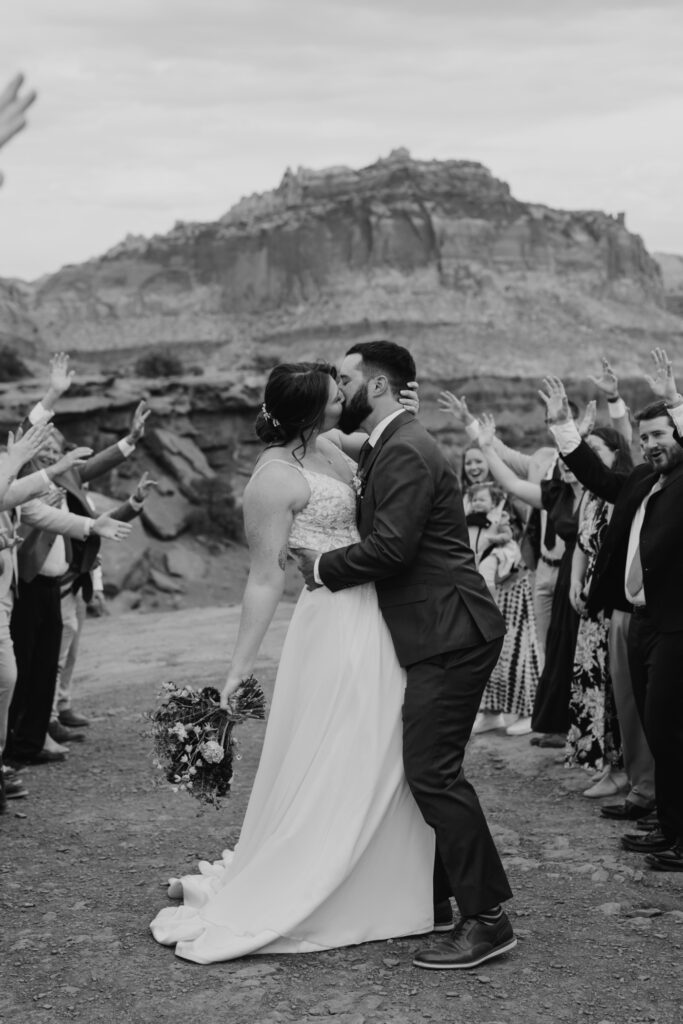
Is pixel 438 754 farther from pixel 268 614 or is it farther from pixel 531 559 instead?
pixel 531 559

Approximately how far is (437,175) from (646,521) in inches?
6221

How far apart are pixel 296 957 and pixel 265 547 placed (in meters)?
1.56

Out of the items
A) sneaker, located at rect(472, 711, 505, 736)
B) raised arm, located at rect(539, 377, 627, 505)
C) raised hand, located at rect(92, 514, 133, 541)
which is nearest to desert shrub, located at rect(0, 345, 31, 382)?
sneaker, located at rect(472, 711, 505, 736)

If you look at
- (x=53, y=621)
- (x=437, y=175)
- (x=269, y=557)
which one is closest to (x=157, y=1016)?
(x=269, y=557)

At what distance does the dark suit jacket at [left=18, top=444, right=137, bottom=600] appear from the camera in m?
7.89

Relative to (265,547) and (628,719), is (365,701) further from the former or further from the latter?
(628,719)

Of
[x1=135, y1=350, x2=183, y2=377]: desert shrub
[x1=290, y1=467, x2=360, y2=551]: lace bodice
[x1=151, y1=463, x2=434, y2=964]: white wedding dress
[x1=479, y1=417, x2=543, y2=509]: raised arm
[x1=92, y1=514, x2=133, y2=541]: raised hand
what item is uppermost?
[x1=135, y1=350, x2=183, y2=377]: desert shrub

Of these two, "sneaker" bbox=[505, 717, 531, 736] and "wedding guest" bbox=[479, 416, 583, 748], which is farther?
"sneaker" bbox=[505, 717, 531, 736]

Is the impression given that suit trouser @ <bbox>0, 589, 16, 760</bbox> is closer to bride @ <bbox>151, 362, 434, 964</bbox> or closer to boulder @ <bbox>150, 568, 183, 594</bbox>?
bride @ <bbox>151, 362, 434, 964</bbox>

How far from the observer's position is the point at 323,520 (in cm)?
472

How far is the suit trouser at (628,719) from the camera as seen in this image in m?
6.53

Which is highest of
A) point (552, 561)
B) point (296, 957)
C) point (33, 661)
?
point (552, 561)

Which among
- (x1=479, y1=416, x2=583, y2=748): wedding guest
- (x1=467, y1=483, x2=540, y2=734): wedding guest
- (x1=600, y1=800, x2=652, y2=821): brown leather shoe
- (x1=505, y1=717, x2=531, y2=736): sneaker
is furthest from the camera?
(x1=467, y1=483, x2=540, y2=734): wedding guest

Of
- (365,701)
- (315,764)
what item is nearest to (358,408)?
(365,701)
